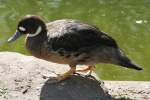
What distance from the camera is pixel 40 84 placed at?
22.8ft

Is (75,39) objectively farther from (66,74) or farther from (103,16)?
(103,16)

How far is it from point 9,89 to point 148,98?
181 cm

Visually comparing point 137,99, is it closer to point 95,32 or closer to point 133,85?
point 133,85

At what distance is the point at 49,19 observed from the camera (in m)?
11.6

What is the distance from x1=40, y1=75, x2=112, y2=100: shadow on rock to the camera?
6742 millimetres

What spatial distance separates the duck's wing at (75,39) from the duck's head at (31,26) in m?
0.24

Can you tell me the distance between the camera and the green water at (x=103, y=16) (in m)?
10.6

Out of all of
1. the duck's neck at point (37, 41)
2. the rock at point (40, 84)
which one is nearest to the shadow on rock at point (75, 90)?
the rock at point (40, 84)

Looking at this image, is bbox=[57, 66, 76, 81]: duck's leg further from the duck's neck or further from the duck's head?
the duck's head

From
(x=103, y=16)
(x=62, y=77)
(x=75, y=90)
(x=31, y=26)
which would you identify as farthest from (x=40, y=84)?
(x=103, y=16)

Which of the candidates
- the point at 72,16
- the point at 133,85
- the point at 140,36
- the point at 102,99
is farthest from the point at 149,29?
the point at 102,99

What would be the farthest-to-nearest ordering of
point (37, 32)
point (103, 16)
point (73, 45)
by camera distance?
point (103, 16)
point (37, 32)
point (73, 45)

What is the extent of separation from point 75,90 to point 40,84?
456 mm

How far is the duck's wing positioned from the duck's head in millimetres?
243
